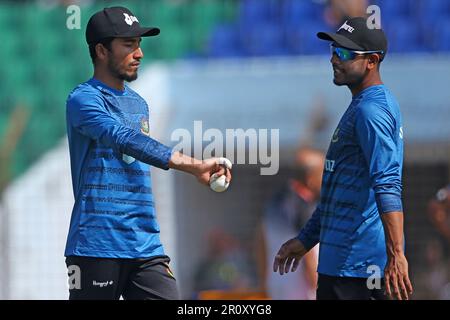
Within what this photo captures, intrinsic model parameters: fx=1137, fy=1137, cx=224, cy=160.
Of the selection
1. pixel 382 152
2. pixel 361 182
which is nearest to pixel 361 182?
pixel 361 182

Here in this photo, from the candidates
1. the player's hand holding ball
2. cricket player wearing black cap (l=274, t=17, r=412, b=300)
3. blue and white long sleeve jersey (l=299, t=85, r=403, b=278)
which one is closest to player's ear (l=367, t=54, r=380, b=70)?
Answer: cricket player wearing black cap (l=274, t=17, r=412, b=300)

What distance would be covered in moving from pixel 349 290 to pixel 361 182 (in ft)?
1.57

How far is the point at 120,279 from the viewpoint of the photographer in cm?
498

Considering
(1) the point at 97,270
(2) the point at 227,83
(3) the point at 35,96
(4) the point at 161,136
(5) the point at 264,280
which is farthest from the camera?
(3) the point at 35,96

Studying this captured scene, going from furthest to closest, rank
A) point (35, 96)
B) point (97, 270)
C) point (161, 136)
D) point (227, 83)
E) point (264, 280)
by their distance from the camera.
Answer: point (35, 96) → point (227, 83) → point (161, 136) → point (264, 280) → point (97, 270)

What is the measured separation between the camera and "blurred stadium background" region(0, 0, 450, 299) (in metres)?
9.60

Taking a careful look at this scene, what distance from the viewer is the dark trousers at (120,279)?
4.92 meters

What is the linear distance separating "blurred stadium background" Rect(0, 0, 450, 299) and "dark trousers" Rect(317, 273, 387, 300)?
4645 mm

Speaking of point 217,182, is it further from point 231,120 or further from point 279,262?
point 231,120

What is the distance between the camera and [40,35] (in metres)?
12.7

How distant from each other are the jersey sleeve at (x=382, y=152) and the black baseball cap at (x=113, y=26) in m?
1.05

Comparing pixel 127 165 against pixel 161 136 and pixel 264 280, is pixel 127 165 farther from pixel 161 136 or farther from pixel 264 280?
pixel 161 136

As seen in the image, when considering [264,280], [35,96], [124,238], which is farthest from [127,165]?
[35,96]

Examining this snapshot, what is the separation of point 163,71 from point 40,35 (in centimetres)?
263
